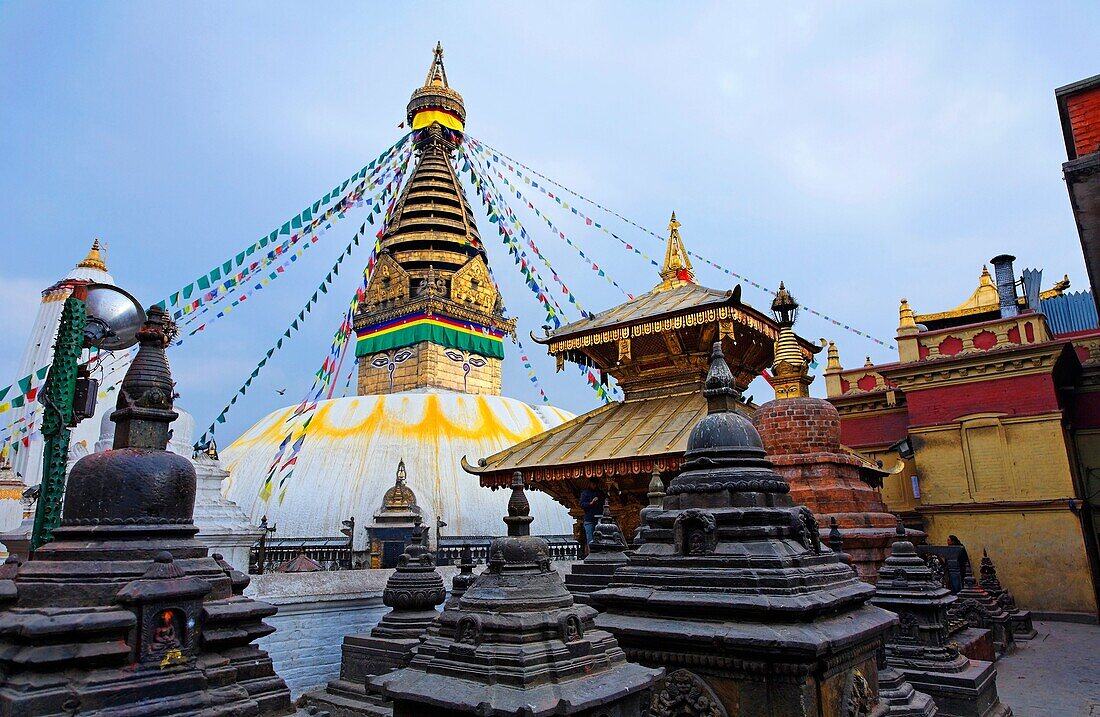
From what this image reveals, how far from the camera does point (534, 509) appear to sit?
60.6 ft

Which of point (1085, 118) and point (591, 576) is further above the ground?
point (1085, 118)

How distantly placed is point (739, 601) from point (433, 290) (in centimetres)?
2232

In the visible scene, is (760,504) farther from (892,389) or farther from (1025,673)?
(892,389)

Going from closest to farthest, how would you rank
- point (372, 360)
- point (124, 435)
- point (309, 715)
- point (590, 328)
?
point (124, 435) → point (309, 715) → point (590, 328) → point (372, 360)

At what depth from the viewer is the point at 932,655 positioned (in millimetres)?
5418

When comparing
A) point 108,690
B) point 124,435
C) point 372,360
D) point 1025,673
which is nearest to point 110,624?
point 108,690

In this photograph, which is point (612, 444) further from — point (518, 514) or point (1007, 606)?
point (1007, 606)

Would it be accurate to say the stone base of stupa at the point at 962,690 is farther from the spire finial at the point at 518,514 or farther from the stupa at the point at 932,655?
the spire finial at the point at 518,514

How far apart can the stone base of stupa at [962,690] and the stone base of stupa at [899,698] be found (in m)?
0.61

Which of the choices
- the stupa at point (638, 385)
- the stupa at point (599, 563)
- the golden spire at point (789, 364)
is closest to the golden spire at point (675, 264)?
the stupa at point (638, 385)

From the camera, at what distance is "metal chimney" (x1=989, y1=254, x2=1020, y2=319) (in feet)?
53.6

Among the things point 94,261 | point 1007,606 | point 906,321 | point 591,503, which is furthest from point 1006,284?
point 94,261

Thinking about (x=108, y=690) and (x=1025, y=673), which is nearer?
(x=108, y=690)

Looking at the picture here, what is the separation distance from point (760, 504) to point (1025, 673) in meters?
6.57
